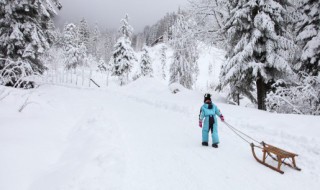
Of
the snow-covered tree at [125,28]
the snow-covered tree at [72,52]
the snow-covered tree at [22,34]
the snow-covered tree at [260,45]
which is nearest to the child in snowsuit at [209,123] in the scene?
the snow-covered tree at [260,45]

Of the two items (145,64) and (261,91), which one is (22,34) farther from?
(145,64)

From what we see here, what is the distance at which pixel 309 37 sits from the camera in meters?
12.7

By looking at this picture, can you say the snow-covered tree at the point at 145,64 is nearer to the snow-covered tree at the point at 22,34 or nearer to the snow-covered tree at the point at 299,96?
the snow-covered tree at the point at 22,34

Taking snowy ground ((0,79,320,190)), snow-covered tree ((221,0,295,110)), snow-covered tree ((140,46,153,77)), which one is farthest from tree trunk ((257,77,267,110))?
snow-covered tree ((140,46,153,77))

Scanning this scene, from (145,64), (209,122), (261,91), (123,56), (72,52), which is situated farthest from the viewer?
(72,52)

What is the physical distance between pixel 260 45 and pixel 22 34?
15.5 meters

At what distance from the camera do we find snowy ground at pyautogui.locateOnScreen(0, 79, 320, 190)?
4953mm

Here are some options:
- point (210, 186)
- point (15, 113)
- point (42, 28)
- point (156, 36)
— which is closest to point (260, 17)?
point (210, 186)

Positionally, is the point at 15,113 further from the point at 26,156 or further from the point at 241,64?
the point at 241,64

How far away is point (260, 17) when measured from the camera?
12.2 metres

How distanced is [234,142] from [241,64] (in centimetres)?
549

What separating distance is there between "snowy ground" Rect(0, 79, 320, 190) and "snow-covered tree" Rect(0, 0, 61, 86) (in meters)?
8.60

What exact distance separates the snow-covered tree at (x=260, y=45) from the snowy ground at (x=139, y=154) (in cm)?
278

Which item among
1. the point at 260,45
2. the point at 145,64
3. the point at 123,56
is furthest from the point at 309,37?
the point at 145,64
